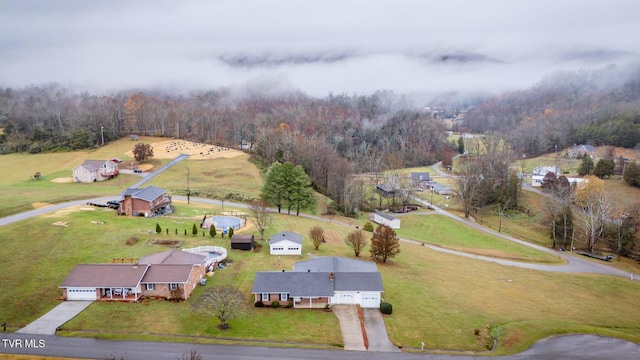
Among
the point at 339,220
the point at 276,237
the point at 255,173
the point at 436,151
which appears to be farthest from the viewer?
the point at 436,151

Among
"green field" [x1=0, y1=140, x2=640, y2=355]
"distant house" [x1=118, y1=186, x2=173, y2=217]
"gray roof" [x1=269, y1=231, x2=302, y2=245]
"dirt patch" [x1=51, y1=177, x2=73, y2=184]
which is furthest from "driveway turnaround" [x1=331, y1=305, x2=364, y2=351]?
"dirt patch" [x1=51, y1=177, x2=73, y2=184]

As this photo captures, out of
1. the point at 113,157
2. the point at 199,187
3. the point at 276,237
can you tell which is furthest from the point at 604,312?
the point at 113,157

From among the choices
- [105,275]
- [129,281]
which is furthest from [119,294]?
[105,275]

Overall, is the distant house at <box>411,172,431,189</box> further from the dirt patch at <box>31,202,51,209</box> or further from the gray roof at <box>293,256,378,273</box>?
the dirt patch at <box>31,202,51,209</box>

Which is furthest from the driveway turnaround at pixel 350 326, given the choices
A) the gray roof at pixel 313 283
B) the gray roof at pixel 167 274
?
the gray roof at pixel 167 274

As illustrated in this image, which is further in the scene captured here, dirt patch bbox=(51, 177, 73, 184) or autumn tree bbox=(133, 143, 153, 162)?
autumn tree bbox=(133, 143, 153, 162)

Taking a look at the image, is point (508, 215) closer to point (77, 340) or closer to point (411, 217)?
point (411, 217)
